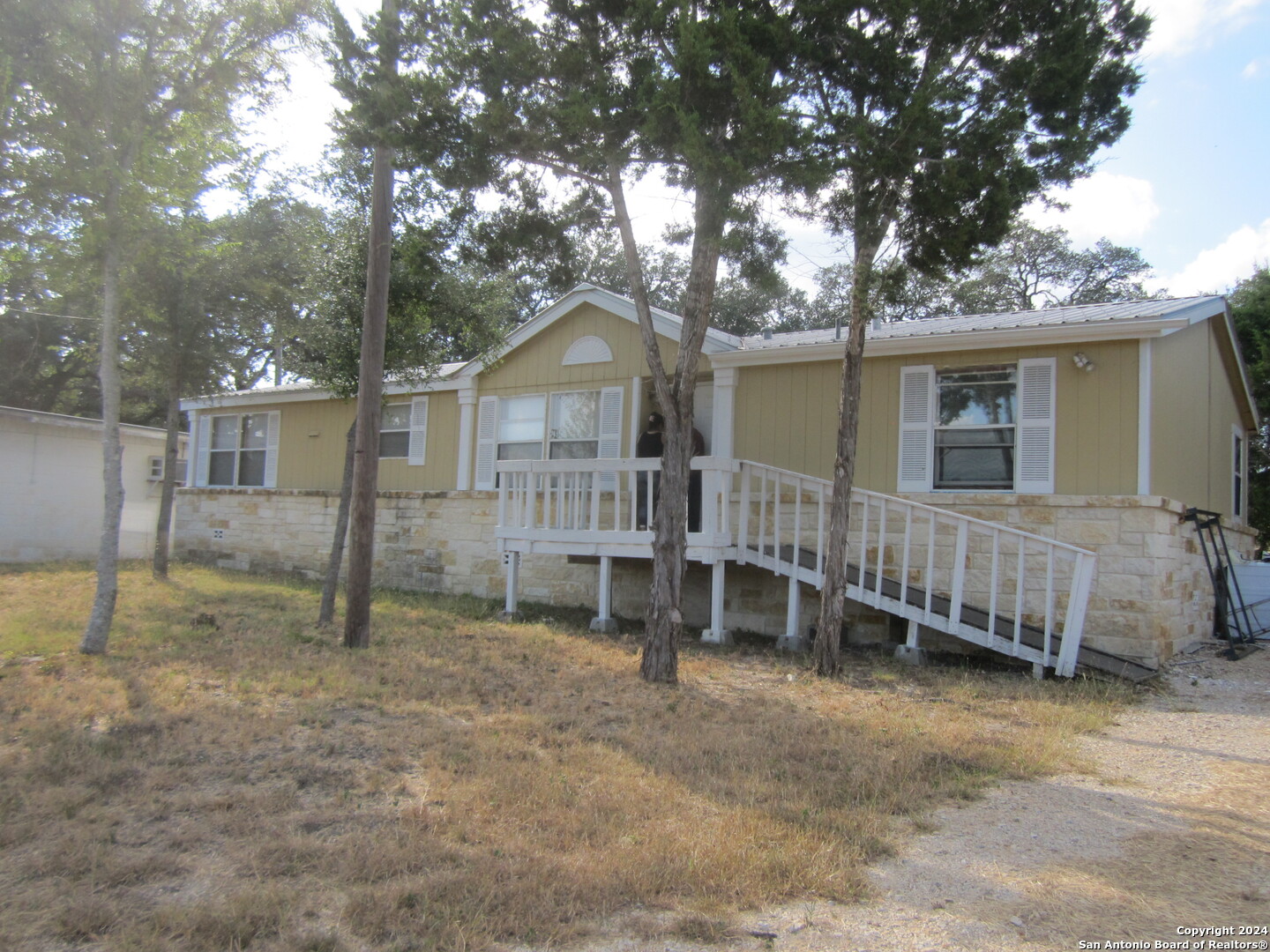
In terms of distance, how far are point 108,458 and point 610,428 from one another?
230 inches

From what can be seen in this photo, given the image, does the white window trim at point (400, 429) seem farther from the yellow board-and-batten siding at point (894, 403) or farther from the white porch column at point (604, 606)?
the white porch column at point (604, 606)

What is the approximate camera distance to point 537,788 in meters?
4.31

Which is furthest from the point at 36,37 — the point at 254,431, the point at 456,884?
the point at 254,431

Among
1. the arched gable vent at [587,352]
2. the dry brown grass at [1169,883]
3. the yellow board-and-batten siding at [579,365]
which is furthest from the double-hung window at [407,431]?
the dry brown grass at [1169,883]

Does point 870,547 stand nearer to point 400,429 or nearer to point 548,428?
point 548,428

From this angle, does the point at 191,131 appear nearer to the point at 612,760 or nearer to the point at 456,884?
the point at 612,760

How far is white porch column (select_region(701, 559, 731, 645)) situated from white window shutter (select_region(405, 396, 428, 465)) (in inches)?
238

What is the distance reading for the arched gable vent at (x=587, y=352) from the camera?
11616mm

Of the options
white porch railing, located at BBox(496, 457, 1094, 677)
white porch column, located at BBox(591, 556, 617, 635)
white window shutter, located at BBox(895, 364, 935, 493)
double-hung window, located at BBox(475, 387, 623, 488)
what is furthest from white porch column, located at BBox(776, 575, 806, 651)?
double-hung window, located at BBox(475, 387, 623, 488)

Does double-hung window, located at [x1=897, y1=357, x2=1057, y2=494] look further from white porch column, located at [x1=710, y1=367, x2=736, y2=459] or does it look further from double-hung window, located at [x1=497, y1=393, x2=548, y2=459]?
double-hung window, located at [x1=497, y1=393, x2=548, y2=459]

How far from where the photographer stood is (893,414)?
9.45 m

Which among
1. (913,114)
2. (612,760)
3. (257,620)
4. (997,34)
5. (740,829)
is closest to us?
(740,829)

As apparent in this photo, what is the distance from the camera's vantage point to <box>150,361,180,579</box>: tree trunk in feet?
42.5

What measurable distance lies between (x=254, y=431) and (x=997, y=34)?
13807 millimetres
